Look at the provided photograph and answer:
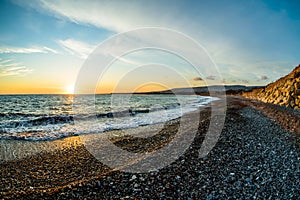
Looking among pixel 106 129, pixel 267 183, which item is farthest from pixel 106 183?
pixel 106 129

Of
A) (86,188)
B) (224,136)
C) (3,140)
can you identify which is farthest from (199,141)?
(3,140)

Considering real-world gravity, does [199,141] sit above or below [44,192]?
above

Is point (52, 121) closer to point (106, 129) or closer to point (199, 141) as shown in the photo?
point (106, 129)

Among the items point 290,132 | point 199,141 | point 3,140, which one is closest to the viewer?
point 199,141

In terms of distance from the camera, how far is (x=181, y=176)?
5188 millimetres

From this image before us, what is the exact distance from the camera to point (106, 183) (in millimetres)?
4910

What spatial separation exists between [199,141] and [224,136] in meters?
1.25

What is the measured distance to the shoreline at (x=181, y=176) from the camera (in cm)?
462

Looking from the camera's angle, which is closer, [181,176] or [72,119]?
[181,176]

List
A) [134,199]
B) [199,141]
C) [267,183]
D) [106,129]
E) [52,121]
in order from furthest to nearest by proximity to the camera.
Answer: [52,121] < [106,129] < [199,141] < [267,183] < [134,199]

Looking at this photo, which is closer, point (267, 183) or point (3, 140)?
point (267, 183)

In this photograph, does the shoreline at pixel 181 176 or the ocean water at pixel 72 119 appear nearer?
the shoreline at pixel 181 176

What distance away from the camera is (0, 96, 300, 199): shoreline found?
15.1 feet

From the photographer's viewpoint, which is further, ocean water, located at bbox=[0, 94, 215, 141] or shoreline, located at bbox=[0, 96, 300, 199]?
ocean water, located at bbox=[0, 94, 215, 141]
